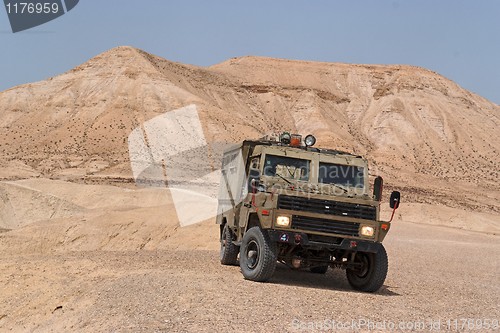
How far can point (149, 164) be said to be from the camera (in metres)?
60.0

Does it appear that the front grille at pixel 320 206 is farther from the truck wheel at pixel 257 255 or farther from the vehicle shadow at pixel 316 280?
the vehicle shadow at pixel 316 280

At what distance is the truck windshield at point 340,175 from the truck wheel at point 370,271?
1.35m

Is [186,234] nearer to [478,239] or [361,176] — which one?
[361,176]

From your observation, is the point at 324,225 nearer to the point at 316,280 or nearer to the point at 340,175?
the point at 340,175

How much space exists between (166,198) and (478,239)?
15.7 metres

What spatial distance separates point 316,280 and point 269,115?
242 feet

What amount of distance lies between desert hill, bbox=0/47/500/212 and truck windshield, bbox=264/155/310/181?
41.9 m

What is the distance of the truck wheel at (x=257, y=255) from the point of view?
10.8 meters

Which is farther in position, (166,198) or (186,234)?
(166,198)

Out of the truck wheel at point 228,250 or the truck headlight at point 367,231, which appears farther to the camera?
the truck wheel at point 228,250

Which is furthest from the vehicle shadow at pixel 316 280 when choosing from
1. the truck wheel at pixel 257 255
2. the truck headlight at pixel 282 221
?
the truck headlight at pixel 282 221

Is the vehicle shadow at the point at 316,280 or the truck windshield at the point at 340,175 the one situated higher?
the truck windshield at the point at 340,175

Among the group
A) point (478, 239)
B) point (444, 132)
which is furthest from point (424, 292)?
point (444, 132)

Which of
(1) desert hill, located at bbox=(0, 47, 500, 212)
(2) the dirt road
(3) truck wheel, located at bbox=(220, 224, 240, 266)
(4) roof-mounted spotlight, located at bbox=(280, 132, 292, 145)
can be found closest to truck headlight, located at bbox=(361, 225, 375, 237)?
(2) the dirt road
